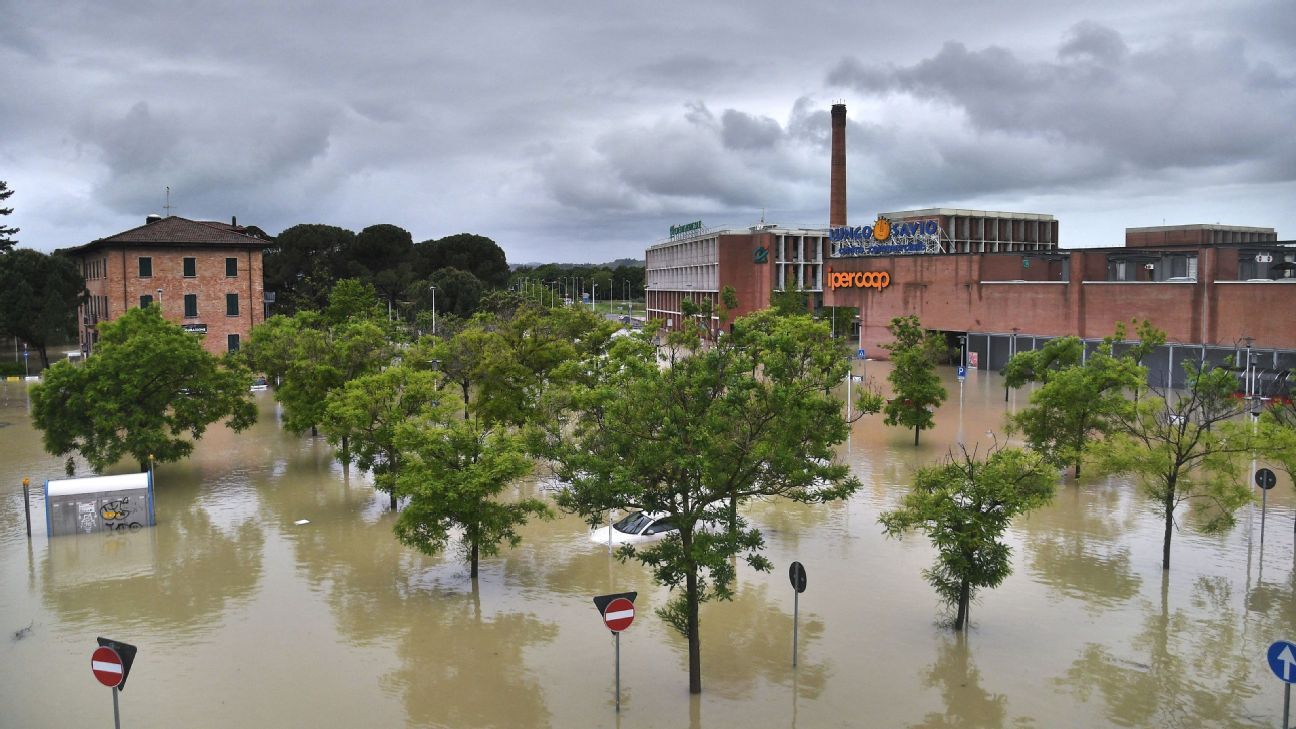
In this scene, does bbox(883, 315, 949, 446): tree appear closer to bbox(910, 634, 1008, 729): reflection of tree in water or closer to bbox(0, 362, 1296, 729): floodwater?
bbox(0, 362, 1296, 729): floodwater

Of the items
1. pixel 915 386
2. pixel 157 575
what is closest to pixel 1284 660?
pixel 157 575

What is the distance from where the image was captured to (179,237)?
67.8 metres

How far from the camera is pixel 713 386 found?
1549cm

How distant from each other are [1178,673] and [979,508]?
14.2 ft

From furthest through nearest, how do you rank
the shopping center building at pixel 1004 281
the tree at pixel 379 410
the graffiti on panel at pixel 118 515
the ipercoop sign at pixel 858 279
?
the ipercoop sign at pixel 858 279 → the shopping center building at pixel 1004 281 → the tree at pixel 379 410 → the graffiti on panel at pixel 118 515

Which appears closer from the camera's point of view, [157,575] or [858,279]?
[157,575]

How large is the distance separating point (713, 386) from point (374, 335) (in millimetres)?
24144

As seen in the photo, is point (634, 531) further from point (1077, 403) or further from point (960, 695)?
point (1077, 403)

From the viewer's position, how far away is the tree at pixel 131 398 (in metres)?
31.5

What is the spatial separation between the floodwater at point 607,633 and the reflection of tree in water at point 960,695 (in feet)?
0.21

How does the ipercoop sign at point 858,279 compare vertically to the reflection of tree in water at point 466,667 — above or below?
above

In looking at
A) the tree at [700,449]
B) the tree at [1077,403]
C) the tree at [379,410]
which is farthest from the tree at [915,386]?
the tree at [700,449]

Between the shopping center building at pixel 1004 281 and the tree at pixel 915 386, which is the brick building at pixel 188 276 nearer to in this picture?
the tree at pixel 915 386

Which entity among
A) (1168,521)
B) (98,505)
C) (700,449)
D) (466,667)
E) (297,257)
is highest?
(297,257)
